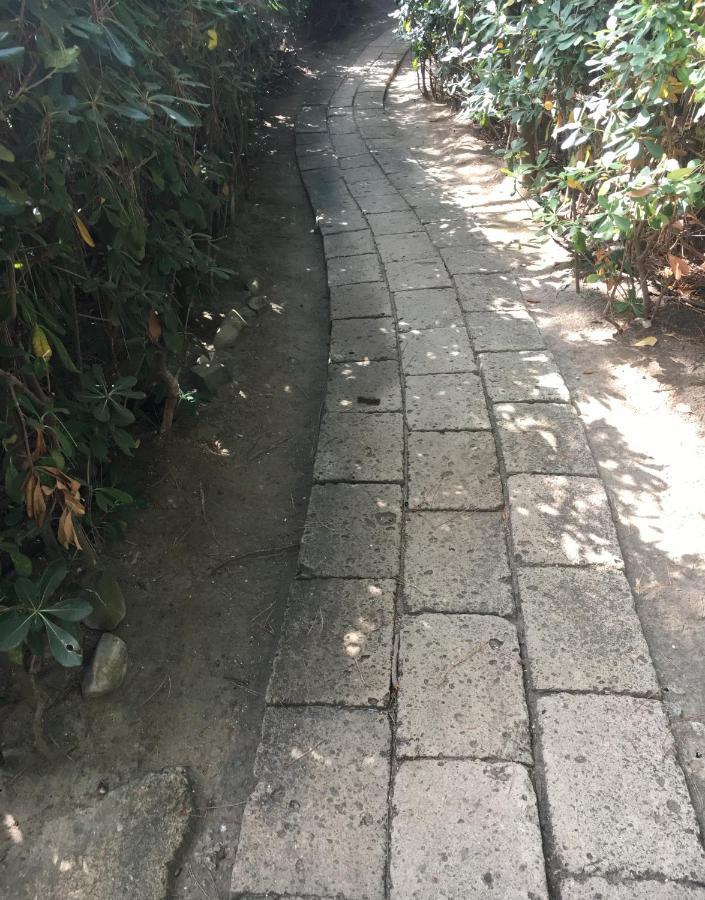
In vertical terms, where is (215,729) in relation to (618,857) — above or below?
below

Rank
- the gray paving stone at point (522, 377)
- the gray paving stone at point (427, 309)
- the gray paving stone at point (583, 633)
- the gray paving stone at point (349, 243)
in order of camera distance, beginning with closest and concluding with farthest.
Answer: the gray paving stone at point (583, 633)
the gray paving stone at point (522, 377)
the gray paving stone at point (427, 309)
the gray paving stone at point (349, 243)

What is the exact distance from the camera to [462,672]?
1.97 m

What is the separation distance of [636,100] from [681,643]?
2.27 meters

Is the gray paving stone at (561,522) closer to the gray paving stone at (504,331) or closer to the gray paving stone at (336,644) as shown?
the gray paving stone at (336,644)

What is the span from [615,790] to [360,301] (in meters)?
2.96

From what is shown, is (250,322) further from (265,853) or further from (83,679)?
(265,853)

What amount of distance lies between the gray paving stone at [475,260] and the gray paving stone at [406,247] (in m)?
0.11

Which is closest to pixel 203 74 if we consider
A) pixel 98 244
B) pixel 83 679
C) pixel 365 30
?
pixel 98 244

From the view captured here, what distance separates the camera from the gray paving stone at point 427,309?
12.1 ft

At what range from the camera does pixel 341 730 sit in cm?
187

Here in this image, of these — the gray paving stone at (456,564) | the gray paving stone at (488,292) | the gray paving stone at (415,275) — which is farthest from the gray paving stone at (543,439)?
the gray paving stone at (415,275)

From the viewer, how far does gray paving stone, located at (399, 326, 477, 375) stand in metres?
3.32

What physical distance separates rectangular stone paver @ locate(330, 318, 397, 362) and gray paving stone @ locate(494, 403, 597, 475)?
0.80 m

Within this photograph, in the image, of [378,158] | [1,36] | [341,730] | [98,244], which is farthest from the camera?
[378,158]
